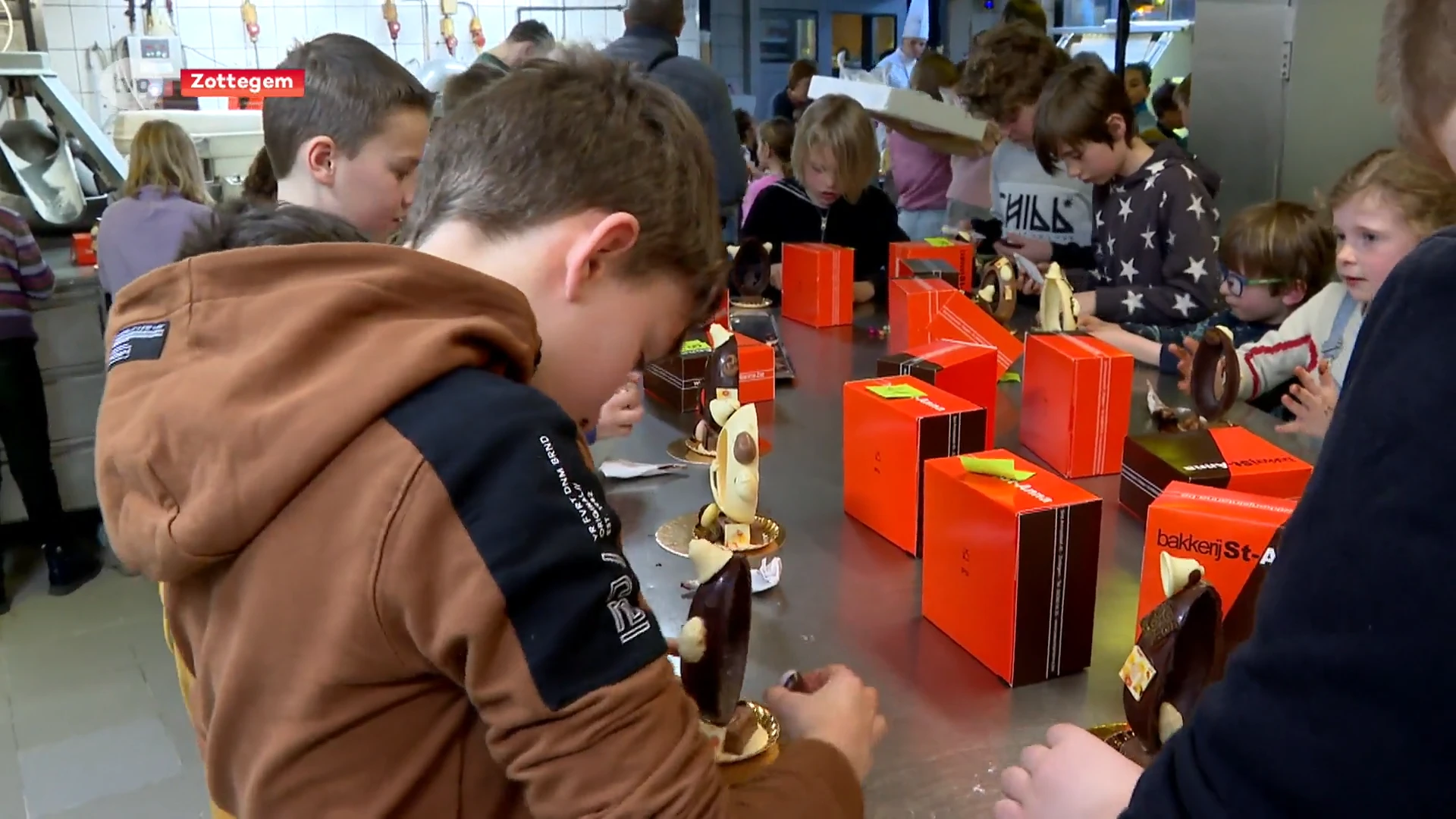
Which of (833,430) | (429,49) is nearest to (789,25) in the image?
Result: (429,49)

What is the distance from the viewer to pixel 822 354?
2086 mm

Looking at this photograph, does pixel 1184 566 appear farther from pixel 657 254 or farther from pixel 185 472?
pixel 185 472

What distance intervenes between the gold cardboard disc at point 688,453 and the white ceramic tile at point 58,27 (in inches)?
139

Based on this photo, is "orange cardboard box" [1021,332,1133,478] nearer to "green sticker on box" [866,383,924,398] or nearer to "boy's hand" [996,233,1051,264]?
"green sticker on box" [866,383,924,398]

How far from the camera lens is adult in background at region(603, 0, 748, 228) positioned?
305 cm

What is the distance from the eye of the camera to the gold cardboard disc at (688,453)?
1471 mm

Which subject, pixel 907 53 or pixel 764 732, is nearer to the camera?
pixel 764 732

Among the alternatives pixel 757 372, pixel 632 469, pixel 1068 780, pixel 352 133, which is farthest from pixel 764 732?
pixel 352 133

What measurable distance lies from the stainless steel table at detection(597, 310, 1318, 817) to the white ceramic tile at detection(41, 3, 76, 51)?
350 cm

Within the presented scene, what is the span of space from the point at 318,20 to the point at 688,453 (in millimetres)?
3752

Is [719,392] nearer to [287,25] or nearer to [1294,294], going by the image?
[1294,294]

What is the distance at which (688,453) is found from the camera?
1499mm

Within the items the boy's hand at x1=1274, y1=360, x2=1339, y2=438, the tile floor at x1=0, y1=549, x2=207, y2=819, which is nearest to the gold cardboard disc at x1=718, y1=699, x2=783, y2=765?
the boy's hand at x1=1274, y1=360, x2=1339, y2=438

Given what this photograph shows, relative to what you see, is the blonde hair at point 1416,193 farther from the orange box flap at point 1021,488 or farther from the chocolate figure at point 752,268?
the chocolate figure at point 752,268
